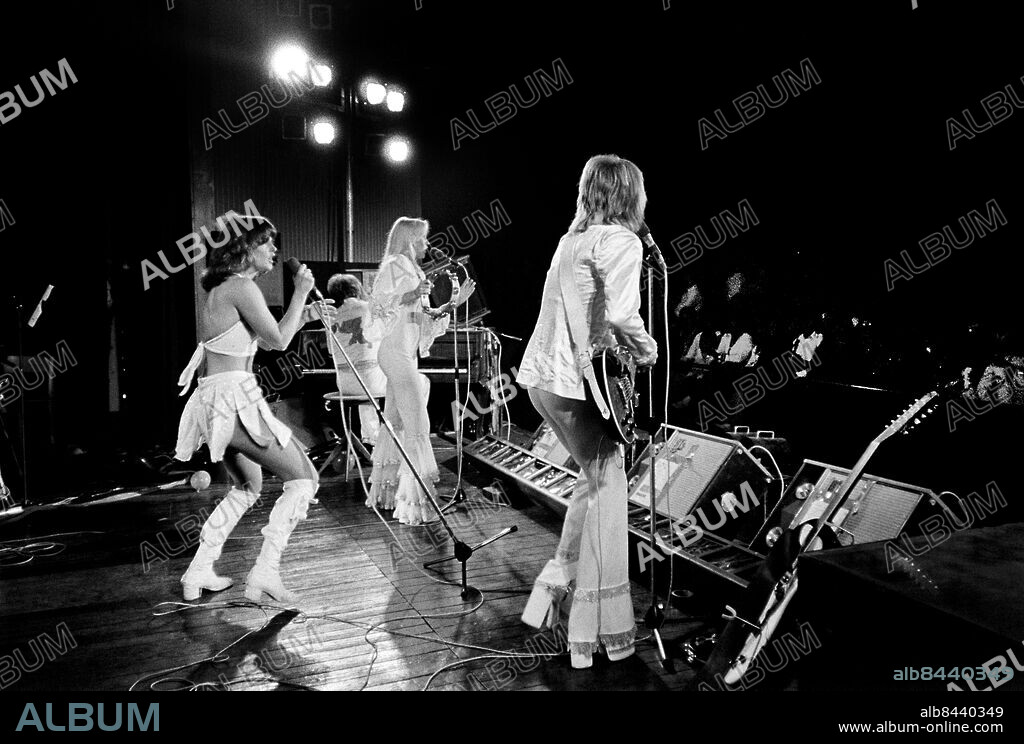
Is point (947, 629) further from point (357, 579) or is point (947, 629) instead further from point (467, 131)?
point (467, 131)

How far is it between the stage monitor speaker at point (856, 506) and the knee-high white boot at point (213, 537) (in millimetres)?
2477

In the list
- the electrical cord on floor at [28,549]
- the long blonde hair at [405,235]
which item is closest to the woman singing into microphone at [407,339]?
the long blonde hair at [405,235]

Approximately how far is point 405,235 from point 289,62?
3999 millimetres

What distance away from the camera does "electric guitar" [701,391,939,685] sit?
2.28 metres

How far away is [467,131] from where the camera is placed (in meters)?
8.20

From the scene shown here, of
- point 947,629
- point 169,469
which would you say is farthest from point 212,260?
point 169,469

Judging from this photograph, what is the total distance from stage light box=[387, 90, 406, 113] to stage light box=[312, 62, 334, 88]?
72cm

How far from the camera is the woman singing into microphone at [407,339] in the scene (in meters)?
4.51

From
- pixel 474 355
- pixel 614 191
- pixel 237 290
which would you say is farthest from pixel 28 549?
pixel 614 191

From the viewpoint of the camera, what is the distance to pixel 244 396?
9.98 ft

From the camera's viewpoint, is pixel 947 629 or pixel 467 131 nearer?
pixel 947 629

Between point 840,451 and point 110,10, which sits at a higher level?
point 110,10

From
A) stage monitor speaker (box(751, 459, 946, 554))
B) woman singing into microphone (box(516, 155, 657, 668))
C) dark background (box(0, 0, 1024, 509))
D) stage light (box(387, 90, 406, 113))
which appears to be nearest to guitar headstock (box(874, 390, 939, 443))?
stage monitor speaker (box(751, 459, 946, 554))

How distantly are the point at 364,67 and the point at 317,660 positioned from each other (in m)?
7.11
